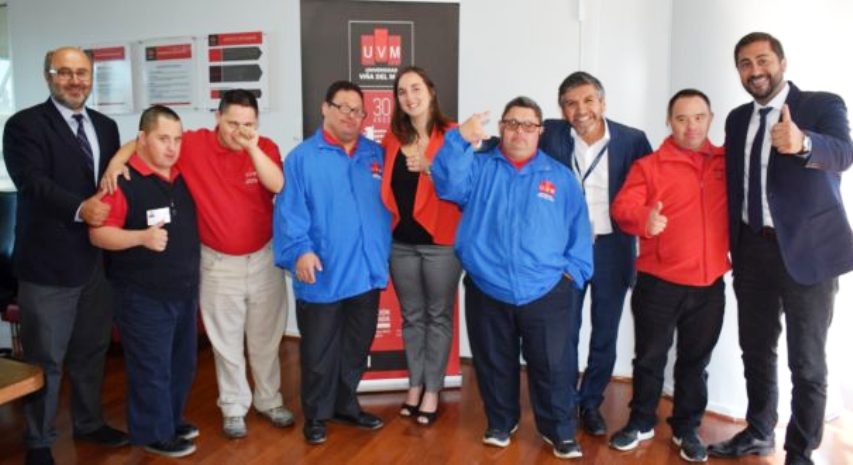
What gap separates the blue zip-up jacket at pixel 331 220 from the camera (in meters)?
2.62

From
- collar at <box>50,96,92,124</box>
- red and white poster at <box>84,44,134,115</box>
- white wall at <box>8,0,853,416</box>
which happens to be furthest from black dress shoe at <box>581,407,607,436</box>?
red and white poster at <box>84,44,134,115</box>

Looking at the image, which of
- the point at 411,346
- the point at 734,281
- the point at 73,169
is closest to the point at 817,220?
the point at 734,281

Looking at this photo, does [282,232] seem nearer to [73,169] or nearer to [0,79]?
[73,169]

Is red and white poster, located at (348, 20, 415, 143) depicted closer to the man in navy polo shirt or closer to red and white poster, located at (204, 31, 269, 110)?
red and white poster, located at (204, 31, 269, 110)

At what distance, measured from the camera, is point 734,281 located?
2588mm

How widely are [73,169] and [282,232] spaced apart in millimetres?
807

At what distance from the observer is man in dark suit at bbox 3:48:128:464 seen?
2449 millimetres

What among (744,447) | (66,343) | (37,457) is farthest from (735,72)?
(37,457)

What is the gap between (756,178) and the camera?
2.41 m

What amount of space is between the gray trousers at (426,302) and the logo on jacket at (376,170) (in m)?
0.32

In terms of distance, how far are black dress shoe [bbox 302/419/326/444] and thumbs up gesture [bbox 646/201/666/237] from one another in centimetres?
157

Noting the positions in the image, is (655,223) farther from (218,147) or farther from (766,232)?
(218,147)

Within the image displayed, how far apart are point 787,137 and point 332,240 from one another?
164cm

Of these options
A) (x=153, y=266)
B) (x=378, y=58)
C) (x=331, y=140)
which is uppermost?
(x=378, y=58)
